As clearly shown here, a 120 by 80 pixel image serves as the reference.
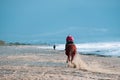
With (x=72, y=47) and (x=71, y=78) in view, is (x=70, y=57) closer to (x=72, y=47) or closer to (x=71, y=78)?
(x=72, y=47)

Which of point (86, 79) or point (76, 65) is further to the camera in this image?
point (76, 65)

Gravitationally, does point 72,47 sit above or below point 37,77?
above

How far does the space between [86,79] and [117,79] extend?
206cm

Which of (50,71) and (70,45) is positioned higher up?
(70,45)

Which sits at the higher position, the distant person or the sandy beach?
the distant person

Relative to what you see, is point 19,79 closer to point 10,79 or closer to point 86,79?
point 10,79

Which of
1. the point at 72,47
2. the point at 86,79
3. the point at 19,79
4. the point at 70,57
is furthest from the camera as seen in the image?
the point at 70,57

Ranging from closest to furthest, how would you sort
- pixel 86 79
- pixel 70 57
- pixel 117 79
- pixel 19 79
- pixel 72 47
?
pixel 19 79 → pixel 86 79 → pixel 117 79 → pixel 72 47 → pixel 70 57

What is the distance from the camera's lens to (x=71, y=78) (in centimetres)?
1603

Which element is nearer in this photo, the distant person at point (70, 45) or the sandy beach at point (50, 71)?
the sandy beach at point (50, 71)

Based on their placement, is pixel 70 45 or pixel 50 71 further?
pixel 70 45

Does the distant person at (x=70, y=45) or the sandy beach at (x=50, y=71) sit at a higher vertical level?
the distant person at (x=70, y=45)

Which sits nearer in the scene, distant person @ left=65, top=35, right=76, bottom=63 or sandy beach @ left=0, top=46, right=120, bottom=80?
sandy beach @ left=0, top=46, right=120, bottom=80

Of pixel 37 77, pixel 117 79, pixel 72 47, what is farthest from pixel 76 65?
pixel 37 77
